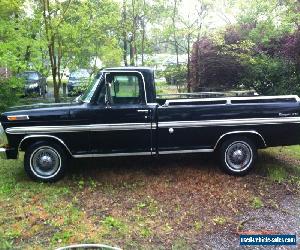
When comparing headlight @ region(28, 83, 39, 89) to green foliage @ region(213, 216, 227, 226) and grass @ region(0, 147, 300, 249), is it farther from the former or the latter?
green foliage @ region(213, 216, 227, 226)

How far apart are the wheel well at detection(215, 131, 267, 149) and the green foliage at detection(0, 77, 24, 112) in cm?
716

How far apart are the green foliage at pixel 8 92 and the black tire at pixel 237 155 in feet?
23.8

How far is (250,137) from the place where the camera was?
744 centimetres

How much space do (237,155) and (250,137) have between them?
418mm

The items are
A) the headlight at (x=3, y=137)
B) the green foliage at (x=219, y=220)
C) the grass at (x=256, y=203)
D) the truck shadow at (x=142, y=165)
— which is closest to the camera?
the green foliage at (x=219, y=220)

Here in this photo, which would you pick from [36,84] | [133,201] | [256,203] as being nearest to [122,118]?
[133,201]

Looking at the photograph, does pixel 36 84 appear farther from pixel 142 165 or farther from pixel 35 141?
pixel 35 141

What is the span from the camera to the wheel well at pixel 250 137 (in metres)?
7.32

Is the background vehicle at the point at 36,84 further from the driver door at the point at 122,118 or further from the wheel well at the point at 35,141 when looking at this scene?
the driver door at the point at 122,118

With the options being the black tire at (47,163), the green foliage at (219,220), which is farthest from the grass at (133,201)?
the black tire at (47,163)

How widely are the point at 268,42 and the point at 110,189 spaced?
10498 millimetres

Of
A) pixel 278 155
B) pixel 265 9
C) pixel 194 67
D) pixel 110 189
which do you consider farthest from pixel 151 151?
pixel 265 9

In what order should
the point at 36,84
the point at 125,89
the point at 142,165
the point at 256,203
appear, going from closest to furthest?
the point at 256,203 → the point at 125,89 → the point at 142,165 → the point at 36,84

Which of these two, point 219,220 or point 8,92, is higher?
point 8,92
